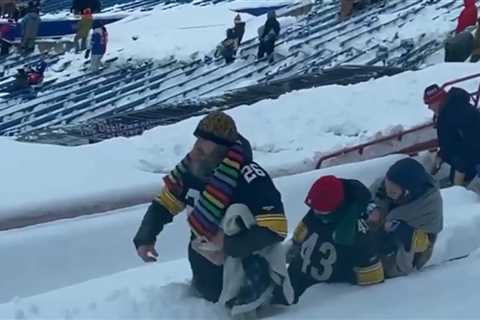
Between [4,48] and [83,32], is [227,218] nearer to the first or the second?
[83,32]

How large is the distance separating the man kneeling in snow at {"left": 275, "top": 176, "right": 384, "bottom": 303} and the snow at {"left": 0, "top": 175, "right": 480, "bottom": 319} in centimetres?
8

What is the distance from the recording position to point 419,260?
240 inches

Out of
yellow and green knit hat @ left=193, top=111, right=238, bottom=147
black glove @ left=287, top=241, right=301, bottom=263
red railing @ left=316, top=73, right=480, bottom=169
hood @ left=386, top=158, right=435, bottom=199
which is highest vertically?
yellow and green knit hat @ left=193, top=111, right=238, bottom=147

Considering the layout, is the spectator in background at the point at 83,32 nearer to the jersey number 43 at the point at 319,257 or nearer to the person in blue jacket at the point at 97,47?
the person in blue jacket at the point at 97,47

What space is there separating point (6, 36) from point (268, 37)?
6.95m

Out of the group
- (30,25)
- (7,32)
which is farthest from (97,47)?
(7,32)

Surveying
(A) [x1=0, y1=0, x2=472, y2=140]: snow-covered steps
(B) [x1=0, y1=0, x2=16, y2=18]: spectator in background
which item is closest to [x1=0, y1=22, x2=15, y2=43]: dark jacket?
(B) [x1=0, y1=0, x2=16, y2=18]: spectator in background

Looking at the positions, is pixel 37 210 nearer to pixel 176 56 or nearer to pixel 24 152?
pixel 24 152

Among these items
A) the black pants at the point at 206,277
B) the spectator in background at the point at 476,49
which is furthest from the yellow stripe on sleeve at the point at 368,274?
the spectator in background at the point at 476,49

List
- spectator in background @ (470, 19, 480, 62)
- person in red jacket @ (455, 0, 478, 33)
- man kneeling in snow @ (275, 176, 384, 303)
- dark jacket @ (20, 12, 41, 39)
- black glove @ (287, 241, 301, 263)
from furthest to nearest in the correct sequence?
dark jacket @ (20, 12, 41, 39) → person in red jacket @ (455, 0, 478, 33) → spectator in background @ (470, 19, 480, 62) → black glove @ (287, 241, 301, 263) → man kneeling in snow @ (275, 176, 384, 303)

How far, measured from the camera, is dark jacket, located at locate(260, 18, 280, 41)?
21094mm

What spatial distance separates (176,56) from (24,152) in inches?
540

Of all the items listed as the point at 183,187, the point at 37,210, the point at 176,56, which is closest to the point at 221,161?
the point at 183,187

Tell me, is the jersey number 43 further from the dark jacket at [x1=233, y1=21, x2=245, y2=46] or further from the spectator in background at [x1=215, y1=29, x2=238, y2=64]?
the dark jacket at [x1=233, y1=21, x2=245, y2=46]
